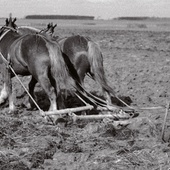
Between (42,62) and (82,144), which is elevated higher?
(42,62)

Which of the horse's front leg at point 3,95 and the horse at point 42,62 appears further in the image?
the horse's front leg at point 3,95

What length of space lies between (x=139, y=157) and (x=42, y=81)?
2.54m

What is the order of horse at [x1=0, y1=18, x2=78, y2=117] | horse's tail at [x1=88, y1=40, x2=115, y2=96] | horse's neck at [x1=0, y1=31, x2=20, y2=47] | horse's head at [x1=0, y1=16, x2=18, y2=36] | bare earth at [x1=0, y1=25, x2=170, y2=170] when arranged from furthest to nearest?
horse's head at [x1=0, y1=16, x2=18, y2=36], horse's neck at [x1=0, y1=31, x2=20, y2=47], horse's tail at [x1=88, y1=40, x2=115, y2=96], horse at [x1=0, y1=18, x2=78, y2=117], bare earth at [x1=0, y1=25, x2=170, y2=170]

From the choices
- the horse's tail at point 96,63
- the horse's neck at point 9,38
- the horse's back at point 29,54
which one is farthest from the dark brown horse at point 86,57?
the horse's neck at point 9,38

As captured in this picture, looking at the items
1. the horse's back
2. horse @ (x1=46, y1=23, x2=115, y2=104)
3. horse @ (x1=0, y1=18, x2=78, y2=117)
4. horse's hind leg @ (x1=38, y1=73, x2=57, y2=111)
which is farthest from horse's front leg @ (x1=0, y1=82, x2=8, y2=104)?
horse @ (x1=46, y1=23, x2=115, y2=104)

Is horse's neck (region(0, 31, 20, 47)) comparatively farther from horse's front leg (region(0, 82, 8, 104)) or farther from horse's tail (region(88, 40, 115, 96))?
horse's tail (region(88, 40, 115, 96))

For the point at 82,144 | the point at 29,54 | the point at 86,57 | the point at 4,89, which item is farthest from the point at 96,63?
the point at 4,89

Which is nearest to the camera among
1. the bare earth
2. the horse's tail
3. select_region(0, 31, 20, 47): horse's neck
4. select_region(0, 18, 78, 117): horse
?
the bare earth

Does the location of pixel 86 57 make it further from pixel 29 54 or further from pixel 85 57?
pixel 29 54

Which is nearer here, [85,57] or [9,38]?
[85,57]

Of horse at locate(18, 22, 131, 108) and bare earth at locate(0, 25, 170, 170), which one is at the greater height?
horse at locate(18, 22, 131, 108)

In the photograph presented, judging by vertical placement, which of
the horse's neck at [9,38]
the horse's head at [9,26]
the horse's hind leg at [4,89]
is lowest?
the horse's hind leg at [4,89]

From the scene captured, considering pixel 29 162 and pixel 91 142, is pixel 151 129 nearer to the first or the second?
pixel 91 142

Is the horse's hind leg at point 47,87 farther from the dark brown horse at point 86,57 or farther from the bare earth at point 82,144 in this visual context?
the dark brown horse at point 86,57
